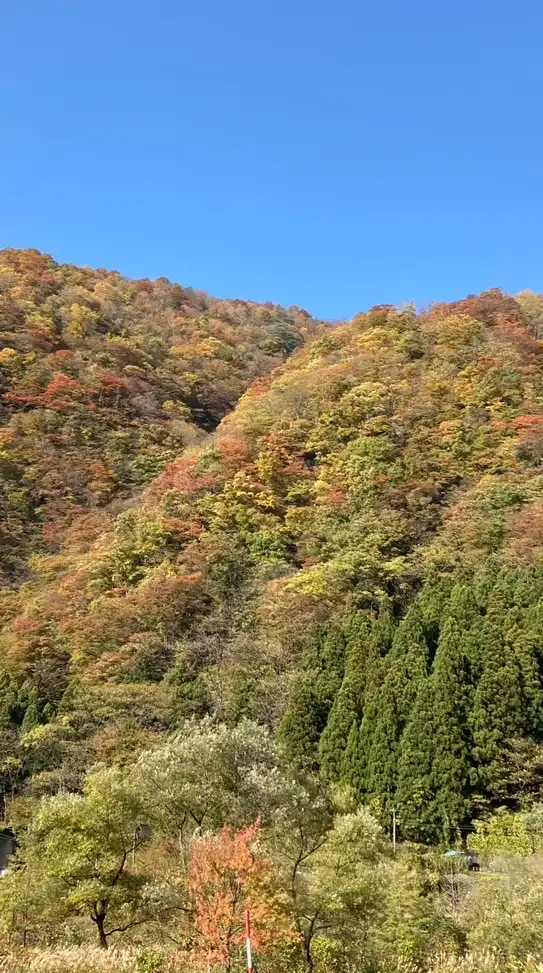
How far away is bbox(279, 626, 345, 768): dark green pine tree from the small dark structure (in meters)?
10.7

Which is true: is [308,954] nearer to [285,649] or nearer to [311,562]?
[285,649]

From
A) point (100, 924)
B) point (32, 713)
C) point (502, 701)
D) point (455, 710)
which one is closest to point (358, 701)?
point (455, 710)

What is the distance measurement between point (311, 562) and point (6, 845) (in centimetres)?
1648

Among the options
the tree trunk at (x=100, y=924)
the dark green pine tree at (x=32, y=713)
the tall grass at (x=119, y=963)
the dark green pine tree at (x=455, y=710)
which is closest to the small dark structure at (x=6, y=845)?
the dark green pine tree at (x=32, y=713)

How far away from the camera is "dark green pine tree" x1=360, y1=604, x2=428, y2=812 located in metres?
20.6

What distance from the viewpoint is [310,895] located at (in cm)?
1104

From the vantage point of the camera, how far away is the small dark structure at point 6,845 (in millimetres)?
24031

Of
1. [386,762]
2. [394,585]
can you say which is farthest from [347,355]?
[386,762]

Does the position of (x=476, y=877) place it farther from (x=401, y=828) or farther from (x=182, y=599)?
(x=182, y=599)

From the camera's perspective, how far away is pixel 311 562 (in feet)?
102

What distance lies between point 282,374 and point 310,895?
43.2 meters

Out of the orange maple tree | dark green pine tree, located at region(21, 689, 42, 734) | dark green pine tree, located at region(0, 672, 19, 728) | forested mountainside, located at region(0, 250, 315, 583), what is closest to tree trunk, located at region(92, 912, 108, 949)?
the orange maple tree

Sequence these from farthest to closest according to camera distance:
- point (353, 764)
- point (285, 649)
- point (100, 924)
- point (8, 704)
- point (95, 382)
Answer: point (95, 382) < point (8, 704) < point (285, 649) < point (353, 764) < point (100, 924)

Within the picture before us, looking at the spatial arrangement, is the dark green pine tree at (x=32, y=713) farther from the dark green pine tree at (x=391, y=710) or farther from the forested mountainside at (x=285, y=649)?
the dark green pine tree at (x=391, y=710)
